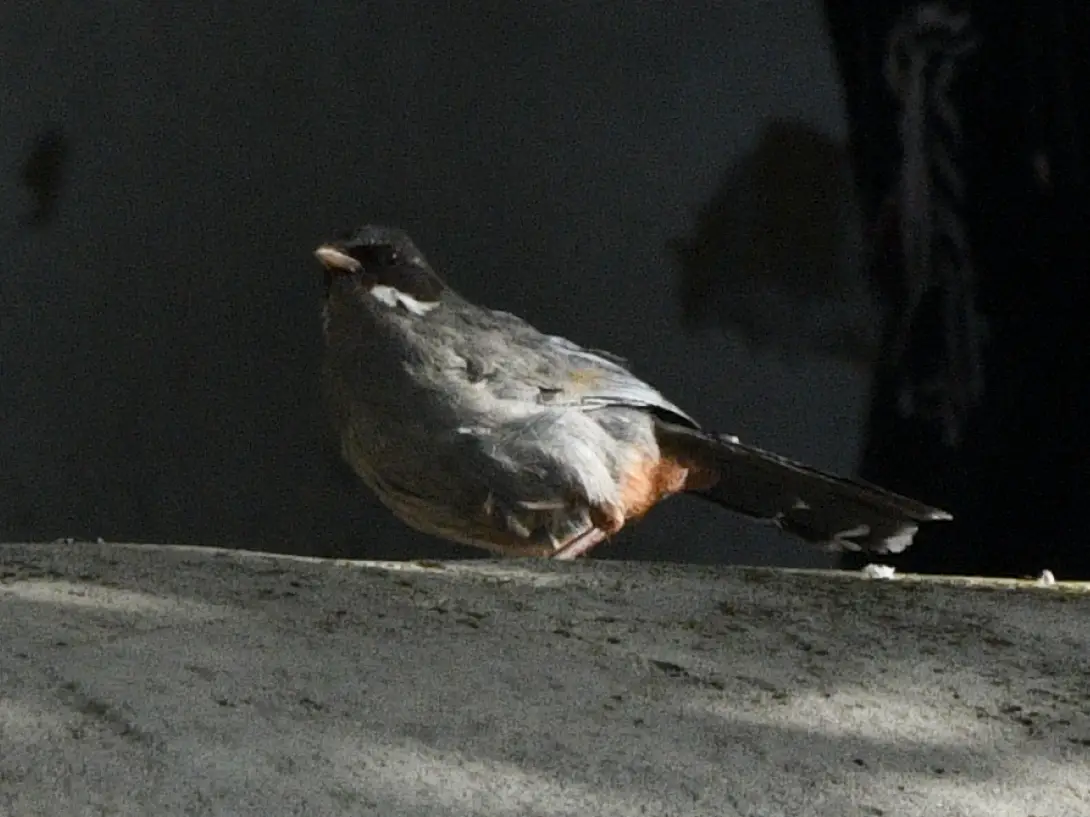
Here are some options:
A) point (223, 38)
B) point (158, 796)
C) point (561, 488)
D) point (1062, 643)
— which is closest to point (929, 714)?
point (1062, 643)

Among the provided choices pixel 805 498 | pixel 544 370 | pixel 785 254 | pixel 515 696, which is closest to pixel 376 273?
pixel 544 370

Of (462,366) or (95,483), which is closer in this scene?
(462,366)

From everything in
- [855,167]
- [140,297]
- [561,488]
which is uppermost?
[855,167]

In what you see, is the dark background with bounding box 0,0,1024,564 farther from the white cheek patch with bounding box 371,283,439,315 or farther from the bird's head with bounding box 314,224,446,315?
the white cheek patch with bounding box 371,283,439,315

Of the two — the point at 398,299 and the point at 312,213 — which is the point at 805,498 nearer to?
the point at 398,299

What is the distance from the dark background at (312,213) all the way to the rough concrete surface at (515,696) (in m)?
2.04

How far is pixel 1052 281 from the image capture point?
5160mm

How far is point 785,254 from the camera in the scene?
17.3 feet

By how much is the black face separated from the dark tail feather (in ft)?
2.97

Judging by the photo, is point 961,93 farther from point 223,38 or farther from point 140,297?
point 140,297

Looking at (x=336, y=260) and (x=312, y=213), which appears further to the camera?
(x=312, y=213)

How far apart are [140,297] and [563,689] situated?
326cm

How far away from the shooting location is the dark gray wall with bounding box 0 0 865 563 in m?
4.99

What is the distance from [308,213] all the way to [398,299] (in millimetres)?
943
